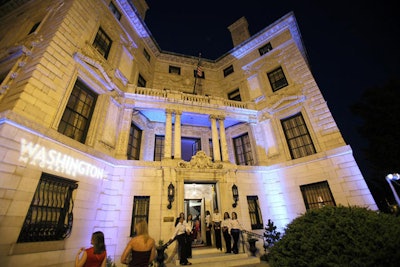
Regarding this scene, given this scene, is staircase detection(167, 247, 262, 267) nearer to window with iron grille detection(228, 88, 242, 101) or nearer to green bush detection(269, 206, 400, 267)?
green bush detection(269, 206, 400, 267)

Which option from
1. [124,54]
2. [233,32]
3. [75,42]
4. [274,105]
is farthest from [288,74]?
[75,42]

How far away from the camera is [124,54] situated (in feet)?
43.1

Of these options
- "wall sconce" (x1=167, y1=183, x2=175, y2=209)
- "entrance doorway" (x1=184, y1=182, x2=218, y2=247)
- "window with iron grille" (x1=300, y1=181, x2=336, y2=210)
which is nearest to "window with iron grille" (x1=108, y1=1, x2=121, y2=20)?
"wall sconce" (x1=167, y1=183, x2=175, y2=209)

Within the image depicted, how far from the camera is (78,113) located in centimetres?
888

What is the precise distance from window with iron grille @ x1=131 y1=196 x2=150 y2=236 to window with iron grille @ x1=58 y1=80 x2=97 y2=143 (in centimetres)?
405

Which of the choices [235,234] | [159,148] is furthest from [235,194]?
[159,148]

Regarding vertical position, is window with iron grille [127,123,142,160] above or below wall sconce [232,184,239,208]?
above

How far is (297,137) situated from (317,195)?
3.68m

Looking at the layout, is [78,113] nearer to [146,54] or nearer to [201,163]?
[201,163]

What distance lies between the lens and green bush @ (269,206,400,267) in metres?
2.76

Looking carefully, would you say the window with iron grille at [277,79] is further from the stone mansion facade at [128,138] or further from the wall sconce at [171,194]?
the wall sconce at [171,194]

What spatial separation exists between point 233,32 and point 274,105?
1079cm

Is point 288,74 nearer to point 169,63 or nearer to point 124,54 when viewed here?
point 169,63

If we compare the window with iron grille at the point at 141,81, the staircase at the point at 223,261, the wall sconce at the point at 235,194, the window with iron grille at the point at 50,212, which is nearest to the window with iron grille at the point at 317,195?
the wall sconce at the point at 235,194
